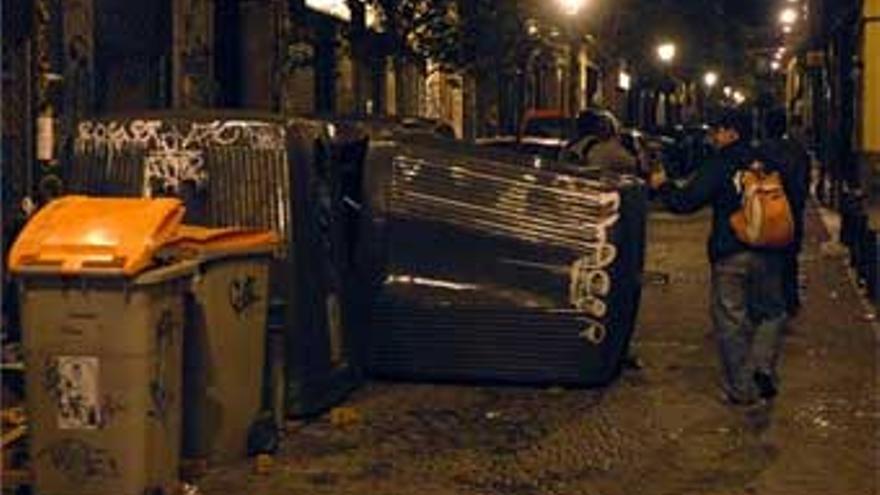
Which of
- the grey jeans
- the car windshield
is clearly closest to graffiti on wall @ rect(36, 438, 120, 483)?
the grey jeans

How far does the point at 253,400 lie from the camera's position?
26.8 ft

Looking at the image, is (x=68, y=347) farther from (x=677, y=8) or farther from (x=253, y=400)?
(x=677, y=8)

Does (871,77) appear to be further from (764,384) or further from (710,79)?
(710,79)

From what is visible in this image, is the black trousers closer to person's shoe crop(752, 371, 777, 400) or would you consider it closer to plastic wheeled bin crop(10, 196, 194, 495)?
person's shoe crop(752, 371, 777, 400)

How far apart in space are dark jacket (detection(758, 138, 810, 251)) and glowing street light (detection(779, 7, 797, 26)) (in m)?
52.8

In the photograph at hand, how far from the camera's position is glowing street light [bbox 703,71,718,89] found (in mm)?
73150

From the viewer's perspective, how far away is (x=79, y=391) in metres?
6.91

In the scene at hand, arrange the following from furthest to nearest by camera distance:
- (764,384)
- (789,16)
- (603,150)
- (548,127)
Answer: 1. (789,16)
2. (548,127)
3. (603,150)
4. (764,384)

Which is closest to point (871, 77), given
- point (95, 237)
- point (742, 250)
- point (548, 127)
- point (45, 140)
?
point (548, 127)

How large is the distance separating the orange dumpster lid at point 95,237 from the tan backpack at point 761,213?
361 cm

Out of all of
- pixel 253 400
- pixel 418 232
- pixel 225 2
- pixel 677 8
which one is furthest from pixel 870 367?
pixel 677 8

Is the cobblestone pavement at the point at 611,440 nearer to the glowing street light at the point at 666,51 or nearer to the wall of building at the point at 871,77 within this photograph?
the wall of building at the point at 871,77

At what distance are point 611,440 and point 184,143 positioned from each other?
265 cm

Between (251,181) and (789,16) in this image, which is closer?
(251,181)
